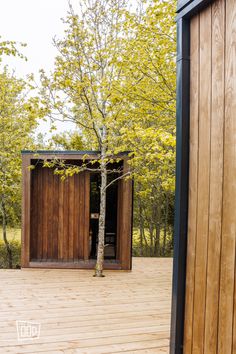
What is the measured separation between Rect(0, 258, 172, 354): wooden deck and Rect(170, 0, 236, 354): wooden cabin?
4.38 feet

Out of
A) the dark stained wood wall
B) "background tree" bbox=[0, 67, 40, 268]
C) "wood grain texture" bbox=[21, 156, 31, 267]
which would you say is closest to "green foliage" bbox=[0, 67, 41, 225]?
"background tree" bbox=[0, 67, 40, 268]

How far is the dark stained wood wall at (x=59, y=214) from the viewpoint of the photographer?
20.5 feet

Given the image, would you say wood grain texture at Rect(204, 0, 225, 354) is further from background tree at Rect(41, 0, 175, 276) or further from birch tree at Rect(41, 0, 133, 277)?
birch tree at Rect(41, 0, 133, 277)

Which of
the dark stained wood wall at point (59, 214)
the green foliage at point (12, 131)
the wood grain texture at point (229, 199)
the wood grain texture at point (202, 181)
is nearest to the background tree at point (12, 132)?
the green foliage at point (12, 131)

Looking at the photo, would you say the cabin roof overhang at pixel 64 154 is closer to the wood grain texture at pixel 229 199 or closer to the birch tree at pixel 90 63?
the birch tree at pixel 90 63

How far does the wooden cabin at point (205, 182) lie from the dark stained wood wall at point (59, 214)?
175 inches

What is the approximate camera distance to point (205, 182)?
1700 millimetres

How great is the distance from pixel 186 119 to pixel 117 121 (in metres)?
3.75

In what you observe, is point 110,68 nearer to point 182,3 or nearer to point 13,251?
point 182,3

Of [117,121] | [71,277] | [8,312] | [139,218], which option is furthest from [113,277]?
[139,218]

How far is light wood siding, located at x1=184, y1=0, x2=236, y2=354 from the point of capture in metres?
1.52

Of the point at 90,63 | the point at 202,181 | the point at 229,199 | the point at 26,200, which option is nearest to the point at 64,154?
the point at 26,200

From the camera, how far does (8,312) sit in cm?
374

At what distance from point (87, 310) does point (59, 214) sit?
8.58 ft
